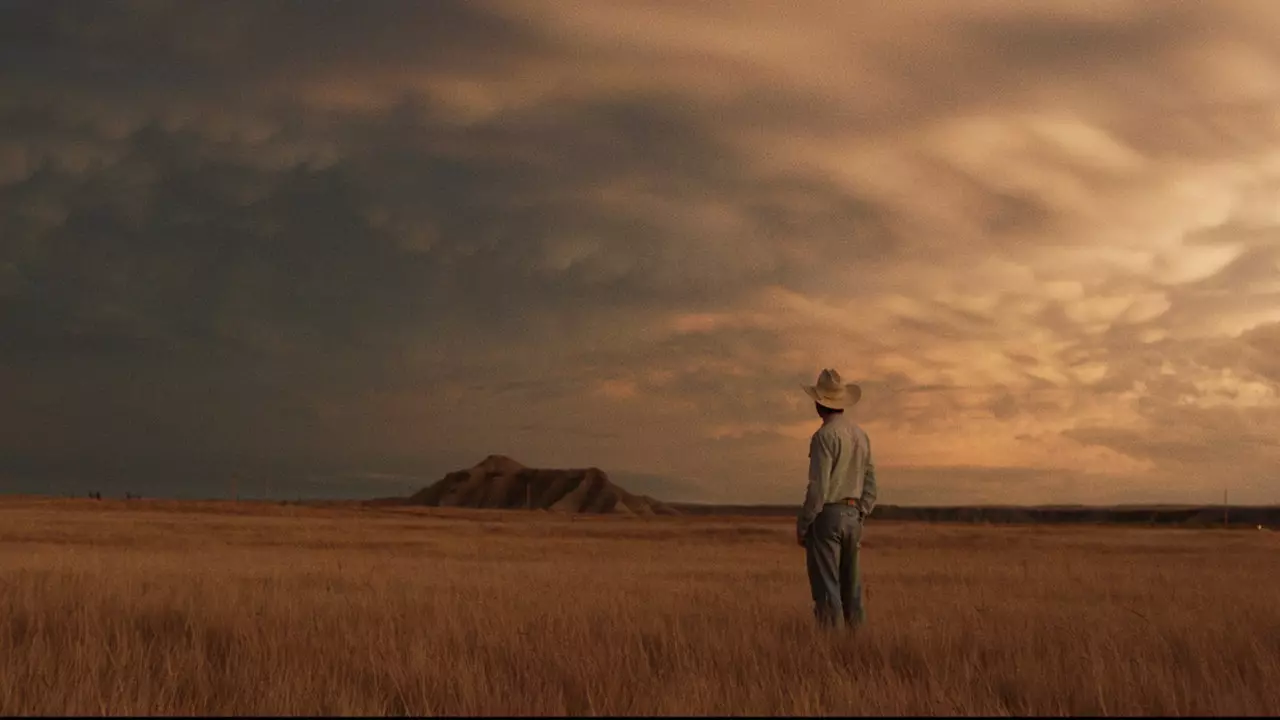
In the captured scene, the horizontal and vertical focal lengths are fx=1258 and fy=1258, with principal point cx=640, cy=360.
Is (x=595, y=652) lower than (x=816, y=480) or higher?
lower

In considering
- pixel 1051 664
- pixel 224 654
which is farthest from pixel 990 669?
pixel 224 654

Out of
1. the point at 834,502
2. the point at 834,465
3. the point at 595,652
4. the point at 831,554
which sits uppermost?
the point at 834,465

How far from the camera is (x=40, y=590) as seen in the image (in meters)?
13.2

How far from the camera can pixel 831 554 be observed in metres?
10.3

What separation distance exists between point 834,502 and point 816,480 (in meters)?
0.32

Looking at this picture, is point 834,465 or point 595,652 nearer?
point 595,652

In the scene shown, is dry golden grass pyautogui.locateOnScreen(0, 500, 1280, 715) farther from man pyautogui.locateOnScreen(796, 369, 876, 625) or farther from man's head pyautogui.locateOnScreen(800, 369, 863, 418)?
man's head pyautogui.locateOnScreen(800, 369, 863, 418)

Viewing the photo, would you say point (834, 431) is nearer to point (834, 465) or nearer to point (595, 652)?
point (834, 465)

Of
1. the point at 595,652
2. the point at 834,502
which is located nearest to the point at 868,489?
the point at 834,502

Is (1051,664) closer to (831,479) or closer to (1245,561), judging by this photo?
(831,479)

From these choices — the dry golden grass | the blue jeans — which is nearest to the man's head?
the blue jeans

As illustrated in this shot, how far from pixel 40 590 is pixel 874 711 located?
10073 millimetres

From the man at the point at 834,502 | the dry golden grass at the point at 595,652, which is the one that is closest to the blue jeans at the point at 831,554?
the man at the point at 834,502

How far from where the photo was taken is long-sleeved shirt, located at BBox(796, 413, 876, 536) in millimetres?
10078
